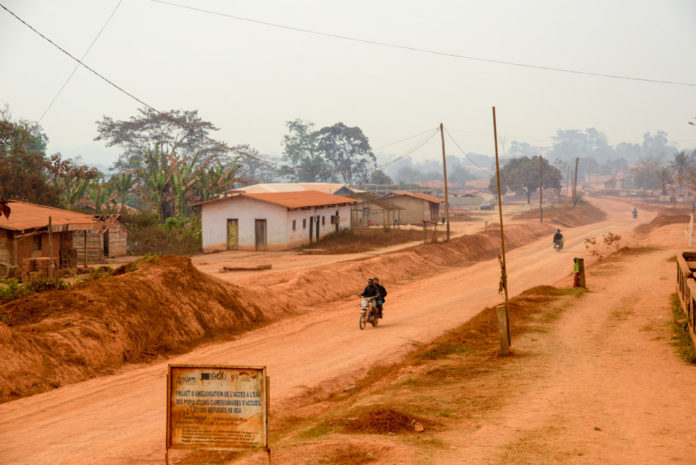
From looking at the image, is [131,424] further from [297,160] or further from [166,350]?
[297,160]

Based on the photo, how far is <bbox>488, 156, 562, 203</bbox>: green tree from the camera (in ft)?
388

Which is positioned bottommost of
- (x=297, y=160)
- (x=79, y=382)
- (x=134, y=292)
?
(x=79, y=382)

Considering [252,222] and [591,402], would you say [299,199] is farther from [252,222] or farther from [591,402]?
[591,402]

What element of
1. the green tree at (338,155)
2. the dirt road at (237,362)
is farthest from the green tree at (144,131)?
the dirt road at (237,362)

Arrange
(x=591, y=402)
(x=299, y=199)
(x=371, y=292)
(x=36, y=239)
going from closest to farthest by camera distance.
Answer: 1. (x=591, y=402)
2. (x=371, y=292)
3. (x=36, y=239)
4. (x=299, y=199)

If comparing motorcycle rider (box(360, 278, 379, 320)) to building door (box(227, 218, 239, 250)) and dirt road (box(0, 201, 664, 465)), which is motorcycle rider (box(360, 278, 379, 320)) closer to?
dirt road (box(0, 201, 664, 465))

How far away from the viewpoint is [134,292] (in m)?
20.5

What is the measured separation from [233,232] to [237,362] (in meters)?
29.0

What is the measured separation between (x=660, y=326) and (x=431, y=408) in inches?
437

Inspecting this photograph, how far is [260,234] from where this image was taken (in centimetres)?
4547

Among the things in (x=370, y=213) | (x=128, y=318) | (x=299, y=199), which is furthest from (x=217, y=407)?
(x=370, y=213)

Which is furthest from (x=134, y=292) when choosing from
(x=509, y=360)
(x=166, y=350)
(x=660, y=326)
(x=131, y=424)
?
(x=660, y=326)

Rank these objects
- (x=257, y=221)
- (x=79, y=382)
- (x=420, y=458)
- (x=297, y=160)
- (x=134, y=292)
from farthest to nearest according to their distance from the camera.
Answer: (x=297, y=160)
(x=257, y=221)
(x=134, y=292)
(x=79, y=382)
(x=420, y=458)

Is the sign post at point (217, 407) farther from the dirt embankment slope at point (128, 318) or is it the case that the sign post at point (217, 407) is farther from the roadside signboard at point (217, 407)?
the dirt embankment slope at point (128, 318)
